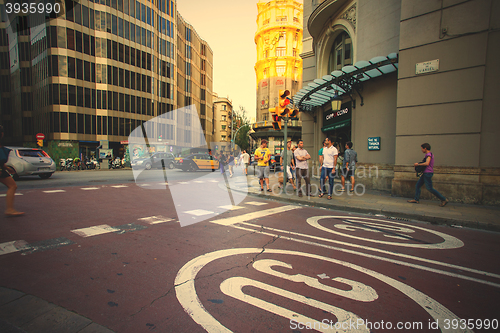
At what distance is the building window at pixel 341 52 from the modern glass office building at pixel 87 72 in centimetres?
3302

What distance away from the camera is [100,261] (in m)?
3.41

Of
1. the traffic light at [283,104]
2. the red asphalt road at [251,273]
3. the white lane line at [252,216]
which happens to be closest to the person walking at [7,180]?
the red asphalt road at [251,273]

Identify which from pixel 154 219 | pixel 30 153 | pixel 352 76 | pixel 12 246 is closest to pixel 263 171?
pixel 352 76

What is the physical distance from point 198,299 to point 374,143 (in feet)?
34.1

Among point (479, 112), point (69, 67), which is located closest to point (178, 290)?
point (479, 112)

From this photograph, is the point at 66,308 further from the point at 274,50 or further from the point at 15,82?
the point at 274,50

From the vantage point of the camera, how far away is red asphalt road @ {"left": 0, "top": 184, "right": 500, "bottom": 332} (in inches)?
93.5

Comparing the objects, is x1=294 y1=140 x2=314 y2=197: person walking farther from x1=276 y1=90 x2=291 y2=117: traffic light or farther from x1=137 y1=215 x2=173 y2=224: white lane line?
x1=137 y1=215 x2=173 y2=224: white lane line

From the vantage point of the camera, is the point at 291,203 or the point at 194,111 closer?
the point at 291,203

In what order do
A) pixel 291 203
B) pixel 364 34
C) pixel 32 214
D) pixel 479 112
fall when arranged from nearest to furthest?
pixel 32 214 → pixel 479 112 → pixel 291 203 → pixel 364 34

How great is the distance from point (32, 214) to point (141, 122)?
131 feet

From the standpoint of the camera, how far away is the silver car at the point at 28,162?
43.2 ft

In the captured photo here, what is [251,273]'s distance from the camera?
3.16 m

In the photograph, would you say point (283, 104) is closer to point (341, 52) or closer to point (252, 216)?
point (252, 216)
